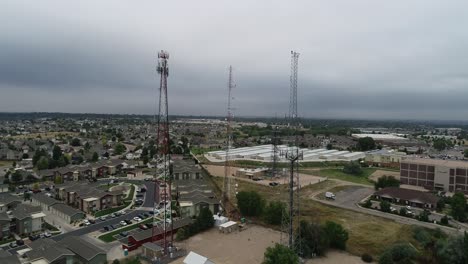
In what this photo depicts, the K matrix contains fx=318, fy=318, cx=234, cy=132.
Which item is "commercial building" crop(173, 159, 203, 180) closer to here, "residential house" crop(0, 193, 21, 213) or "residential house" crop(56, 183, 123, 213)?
"residential house" crop(56, 183, 123, 213)

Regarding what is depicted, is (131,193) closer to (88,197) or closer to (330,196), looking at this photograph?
(88,197)

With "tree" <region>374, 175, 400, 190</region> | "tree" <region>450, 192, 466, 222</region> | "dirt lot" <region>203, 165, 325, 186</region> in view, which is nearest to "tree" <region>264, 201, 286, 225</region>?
"dirt lot" <region>203, 165, 325, 186</region>

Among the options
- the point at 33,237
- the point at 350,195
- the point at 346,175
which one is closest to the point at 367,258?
the point at 350,195

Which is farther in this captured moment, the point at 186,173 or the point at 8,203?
the point at 186,173

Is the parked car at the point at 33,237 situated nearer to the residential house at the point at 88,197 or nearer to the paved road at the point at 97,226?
the paved road at the point at 97,226

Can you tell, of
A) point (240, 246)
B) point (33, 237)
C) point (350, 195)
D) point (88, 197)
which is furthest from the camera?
point (350, 195)

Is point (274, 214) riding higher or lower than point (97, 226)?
higher

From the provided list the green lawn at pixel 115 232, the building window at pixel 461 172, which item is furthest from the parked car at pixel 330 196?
the green lawn at pixel 115 232
